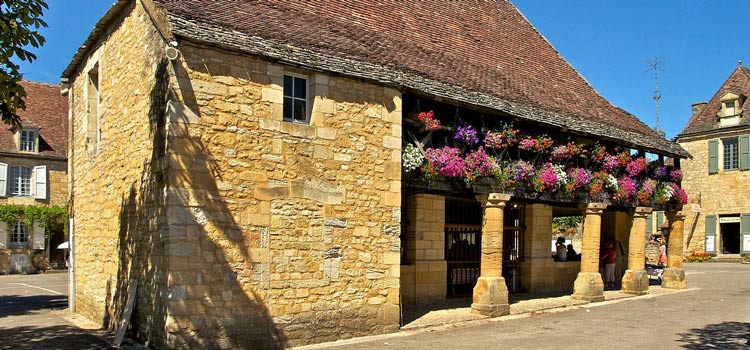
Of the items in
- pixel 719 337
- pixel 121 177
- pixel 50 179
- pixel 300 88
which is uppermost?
pixel 300 88

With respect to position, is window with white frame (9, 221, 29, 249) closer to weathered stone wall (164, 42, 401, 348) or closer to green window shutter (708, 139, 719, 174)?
weathered stone wall (164, 42, 401, 348)

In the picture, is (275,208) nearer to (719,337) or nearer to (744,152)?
(719,337)

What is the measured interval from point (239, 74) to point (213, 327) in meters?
3.18

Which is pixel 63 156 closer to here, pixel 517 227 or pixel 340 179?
pixel 517 227

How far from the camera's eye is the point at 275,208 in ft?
29.1

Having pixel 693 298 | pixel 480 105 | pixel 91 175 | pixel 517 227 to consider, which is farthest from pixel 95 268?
pixel 693 298

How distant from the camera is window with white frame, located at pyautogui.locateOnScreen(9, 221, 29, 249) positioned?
94.2 feet

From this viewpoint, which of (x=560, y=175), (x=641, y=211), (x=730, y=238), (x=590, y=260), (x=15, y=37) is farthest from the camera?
(x=730, y=238)

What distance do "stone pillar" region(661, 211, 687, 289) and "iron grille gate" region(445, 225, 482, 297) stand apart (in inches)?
225

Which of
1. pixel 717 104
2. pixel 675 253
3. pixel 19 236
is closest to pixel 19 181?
pixel 19 236

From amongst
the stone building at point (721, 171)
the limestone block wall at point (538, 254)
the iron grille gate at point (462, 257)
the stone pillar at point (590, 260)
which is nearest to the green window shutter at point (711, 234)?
the stone building at point (721, 171)

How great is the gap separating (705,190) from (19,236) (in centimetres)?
3058

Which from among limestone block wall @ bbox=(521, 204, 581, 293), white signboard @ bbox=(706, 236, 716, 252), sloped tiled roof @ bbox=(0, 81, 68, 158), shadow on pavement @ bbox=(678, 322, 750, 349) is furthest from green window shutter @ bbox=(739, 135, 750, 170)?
sloped tiled roof @ bbox=(0, 81, 68, 158)

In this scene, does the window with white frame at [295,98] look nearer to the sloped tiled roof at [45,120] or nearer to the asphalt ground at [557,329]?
the asphalt ground at [557,329]
